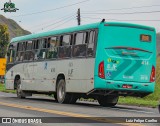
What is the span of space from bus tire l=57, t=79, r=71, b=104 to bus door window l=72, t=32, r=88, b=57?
1.65m

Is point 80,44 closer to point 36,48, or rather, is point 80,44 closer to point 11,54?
point 36,48

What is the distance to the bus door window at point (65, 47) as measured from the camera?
21.0 m

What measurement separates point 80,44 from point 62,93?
8.58ft

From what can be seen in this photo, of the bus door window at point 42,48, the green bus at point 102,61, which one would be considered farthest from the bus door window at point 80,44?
the bus door window at point 42,48

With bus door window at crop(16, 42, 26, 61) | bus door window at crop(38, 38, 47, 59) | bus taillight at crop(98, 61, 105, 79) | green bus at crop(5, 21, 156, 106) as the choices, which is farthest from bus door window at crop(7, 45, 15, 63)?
bus taillight at crop(98, 61, 105, 79)

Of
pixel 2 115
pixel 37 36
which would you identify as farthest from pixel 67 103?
pixel 2 115

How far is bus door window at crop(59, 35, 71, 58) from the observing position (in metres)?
21.0

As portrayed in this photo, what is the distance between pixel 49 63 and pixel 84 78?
339 cm

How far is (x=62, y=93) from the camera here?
21438mm

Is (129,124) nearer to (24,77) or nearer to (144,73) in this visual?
(144,73)

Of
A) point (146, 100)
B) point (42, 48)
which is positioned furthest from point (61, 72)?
point (146, 100)

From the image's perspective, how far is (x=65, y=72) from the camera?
21.2 metres

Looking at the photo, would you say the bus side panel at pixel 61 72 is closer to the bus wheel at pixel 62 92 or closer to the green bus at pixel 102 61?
the green bus at pixel 102 61

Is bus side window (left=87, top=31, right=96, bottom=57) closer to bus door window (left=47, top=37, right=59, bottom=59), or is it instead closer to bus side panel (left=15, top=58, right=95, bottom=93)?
bus side panel (left=15, top=58, right=95, bottom=93)
